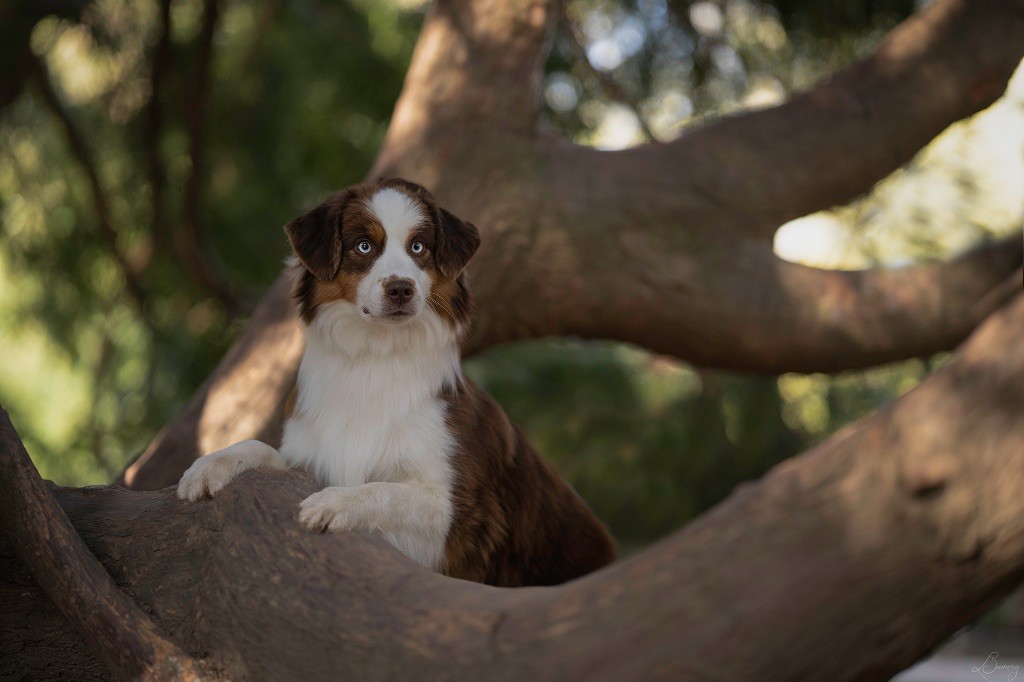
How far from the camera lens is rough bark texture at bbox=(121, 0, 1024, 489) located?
4.86 metres

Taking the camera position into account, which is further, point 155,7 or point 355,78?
point 355,78

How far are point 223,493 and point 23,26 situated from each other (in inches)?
174

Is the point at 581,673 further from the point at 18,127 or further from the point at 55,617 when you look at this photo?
the point at 18,127

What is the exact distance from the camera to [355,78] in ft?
25.8

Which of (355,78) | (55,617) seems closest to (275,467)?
(55,617)

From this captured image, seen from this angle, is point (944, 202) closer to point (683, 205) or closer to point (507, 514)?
point (683, 205)

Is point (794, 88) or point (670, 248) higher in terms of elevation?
point (794, 88)

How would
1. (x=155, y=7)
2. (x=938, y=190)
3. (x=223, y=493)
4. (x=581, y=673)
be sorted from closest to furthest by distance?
(x=581, y=673) < (x=223, y=493) < (x=938, y=190) < (x=155, y=7)

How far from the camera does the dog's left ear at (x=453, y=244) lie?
327 cm

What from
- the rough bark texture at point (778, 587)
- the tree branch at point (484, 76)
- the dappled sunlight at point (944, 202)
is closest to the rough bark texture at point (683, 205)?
the tree branch at point (484, 76)

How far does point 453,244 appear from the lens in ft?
10.8

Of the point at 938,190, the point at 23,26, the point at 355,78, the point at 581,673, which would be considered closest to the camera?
the point at 581,673

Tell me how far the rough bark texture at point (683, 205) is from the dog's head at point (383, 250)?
1.39 m

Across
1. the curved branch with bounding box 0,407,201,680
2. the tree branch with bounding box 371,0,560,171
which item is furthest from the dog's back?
the tree branch with bounding box 371,0,560,171
